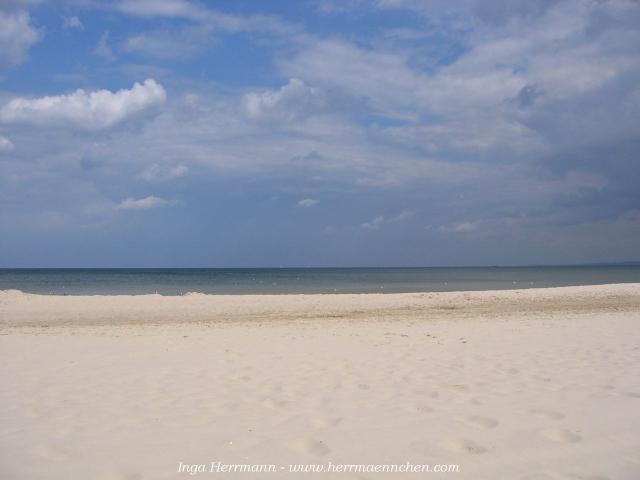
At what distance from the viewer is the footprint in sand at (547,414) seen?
470 cm

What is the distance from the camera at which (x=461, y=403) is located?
5215 mm

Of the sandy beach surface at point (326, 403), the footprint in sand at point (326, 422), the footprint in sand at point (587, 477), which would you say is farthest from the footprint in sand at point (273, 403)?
the footprint in sand at point (587, 477)

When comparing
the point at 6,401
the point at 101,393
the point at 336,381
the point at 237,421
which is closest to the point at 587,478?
the point at 237,421

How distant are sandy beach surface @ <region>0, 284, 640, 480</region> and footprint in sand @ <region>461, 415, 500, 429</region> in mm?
27

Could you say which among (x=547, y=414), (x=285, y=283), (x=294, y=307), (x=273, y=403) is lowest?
(x=285, y=283)

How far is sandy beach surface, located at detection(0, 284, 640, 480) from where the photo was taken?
151 inches

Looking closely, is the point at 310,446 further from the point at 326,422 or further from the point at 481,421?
the point at 481,421

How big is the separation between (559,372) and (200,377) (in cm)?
463

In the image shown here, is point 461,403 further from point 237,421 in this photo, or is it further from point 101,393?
point 101,393

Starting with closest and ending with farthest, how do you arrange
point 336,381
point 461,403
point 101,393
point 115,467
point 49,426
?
point 115,467 → point 49,426 → point 461,403 → point 101,393 → point 336,381

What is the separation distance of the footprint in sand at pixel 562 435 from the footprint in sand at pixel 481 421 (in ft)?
1.37

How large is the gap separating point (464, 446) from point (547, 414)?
4.06 feet

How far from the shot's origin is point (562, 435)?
424 cm

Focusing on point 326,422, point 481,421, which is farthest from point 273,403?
point 481,421
